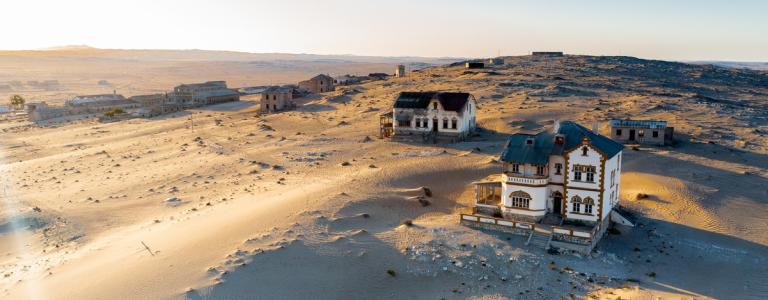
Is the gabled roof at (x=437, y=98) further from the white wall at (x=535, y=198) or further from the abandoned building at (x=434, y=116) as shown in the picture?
the white wall at (x=535, y=198)

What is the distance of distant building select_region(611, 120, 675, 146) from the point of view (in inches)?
2188

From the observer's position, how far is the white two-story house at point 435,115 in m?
60.9

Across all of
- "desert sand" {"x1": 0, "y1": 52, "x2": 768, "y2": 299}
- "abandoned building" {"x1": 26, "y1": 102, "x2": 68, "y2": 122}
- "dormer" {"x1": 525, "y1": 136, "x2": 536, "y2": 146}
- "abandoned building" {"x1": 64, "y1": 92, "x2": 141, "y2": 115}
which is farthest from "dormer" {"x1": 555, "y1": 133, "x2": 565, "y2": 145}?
"abandoned building" {"x1": 26, "y1": 102, "x2": 68, "y2": 122}

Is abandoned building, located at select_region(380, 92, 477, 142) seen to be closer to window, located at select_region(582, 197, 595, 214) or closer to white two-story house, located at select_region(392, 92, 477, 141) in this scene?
white two-story house, located at select_region(392, 92, 477, 141)

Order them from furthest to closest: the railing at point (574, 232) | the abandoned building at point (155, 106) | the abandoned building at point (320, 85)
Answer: the abandoned building at point (320, 85) → the abandoned building at point (155, 106) → the railing at point (574, 232)

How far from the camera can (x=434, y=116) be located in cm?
6188

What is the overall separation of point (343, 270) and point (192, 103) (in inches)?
3278

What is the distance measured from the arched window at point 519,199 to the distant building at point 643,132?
26.0 m

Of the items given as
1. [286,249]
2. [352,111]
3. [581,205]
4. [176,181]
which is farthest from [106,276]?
[352,111]

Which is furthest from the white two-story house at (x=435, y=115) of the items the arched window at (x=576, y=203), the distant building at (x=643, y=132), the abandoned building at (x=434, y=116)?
the arched window at (x=576, y=203)

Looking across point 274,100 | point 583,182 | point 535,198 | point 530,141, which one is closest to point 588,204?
point 583,182

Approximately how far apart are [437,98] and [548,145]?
2664cm

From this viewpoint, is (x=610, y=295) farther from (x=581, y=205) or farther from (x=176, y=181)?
(x=176, y=181)

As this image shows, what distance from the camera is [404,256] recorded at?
32.1m
